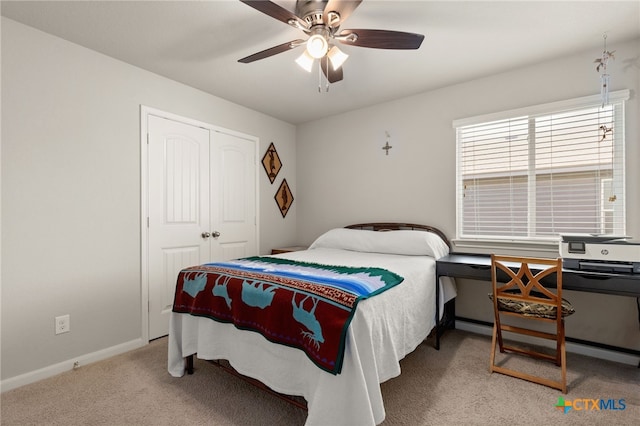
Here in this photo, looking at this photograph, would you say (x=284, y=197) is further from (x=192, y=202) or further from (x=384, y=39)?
(x=384, y=39)

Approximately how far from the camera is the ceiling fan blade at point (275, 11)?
1572 millimetres

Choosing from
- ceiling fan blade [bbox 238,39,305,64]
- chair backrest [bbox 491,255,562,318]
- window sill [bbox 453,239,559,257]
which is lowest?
chair backrest [bbox 491,255,562,318]

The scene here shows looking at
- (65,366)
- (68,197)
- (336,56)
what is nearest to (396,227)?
(336,56)

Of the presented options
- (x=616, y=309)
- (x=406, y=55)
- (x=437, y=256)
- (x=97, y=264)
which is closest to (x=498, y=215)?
(x=437, y=256)

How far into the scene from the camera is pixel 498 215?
301 centimetres

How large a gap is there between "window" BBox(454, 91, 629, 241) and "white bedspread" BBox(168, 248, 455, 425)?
103 centimetres

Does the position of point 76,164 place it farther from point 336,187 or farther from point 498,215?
point 498,215

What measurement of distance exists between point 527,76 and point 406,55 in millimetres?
1194

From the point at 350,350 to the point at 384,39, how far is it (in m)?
1.77

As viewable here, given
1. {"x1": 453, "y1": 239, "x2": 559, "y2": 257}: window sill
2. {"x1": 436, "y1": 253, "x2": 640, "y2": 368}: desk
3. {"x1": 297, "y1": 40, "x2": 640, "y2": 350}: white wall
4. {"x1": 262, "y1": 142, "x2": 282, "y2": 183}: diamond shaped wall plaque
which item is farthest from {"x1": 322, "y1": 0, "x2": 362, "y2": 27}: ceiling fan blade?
{"x1": 262, "y1": 142, "x2": 282, "y2": 183}: diamond shaped wall plaque

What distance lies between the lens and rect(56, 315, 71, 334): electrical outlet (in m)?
2.35

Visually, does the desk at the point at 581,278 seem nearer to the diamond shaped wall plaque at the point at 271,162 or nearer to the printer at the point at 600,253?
the printer at the point at 600,253

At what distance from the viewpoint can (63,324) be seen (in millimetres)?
2377

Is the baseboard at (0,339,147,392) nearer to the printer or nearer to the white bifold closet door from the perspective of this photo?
the white bifold closet door
